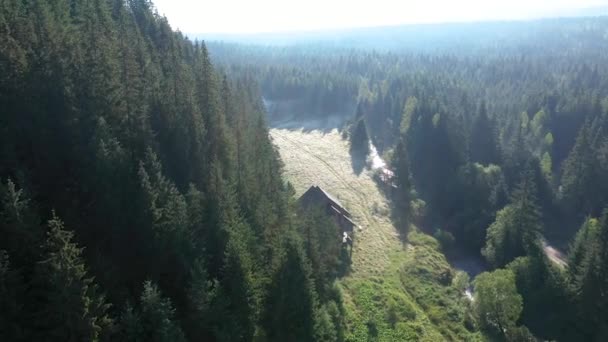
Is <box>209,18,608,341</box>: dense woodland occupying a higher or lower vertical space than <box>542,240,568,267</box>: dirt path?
higher

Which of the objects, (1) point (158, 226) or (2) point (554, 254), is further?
(2) point (554, 254)

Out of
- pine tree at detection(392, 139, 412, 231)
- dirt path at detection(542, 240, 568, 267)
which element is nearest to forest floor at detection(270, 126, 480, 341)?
pine tree at detection(392, 139, 412, 231)

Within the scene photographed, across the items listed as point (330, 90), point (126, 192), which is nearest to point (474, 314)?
point (126, 192)

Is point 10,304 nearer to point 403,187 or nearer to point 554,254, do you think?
point 403,187

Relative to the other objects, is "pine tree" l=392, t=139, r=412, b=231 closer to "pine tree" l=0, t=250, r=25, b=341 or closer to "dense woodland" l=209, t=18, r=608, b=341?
"dense woodland" l=209, t=18, r=608, b=341

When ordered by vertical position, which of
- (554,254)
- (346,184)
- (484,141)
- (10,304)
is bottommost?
(554,254)

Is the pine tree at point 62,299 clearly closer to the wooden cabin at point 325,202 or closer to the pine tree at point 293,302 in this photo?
the pine tree at point 293,302

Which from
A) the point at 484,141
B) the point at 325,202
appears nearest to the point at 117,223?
the point at 325,202

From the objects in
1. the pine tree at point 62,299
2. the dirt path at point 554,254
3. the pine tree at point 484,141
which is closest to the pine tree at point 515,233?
the dirt path at point 554,254
